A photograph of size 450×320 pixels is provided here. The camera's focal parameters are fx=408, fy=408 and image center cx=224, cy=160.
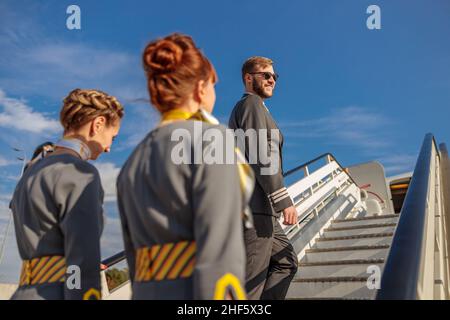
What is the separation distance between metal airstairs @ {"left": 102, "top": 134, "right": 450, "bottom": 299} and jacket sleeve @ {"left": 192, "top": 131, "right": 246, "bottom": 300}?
21.3 inches

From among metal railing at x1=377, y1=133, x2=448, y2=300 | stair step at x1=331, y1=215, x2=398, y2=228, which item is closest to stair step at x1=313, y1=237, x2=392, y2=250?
stair step at x1=331, y1=215, x2=398, y2=228

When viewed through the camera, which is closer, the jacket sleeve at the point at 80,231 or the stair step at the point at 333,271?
the jacket sleeve at the point at 80,231

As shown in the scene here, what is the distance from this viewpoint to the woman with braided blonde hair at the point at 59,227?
4.83ft

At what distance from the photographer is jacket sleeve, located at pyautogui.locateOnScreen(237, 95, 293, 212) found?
2381mm

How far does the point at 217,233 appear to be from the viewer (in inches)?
40.6

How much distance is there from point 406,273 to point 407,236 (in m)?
0.35

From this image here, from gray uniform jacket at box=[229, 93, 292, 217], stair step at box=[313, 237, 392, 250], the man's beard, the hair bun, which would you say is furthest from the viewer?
stair step at box=[313, 237, 392, 250]

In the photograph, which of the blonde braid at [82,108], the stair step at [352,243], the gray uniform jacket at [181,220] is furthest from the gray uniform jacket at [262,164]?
the stair step at [352,243]

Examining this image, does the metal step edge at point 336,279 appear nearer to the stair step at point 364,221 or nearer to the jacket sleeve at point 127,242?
the stair step at point 364,221

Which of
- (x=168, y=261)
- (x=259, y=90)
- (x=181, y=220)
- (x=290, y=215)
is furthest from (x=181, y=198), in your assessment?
(x=259, y=90)

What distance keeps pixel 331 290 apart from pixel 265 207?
1.58 m

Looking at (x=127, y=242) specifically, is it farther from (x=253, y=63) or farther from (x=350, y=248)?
(x=350, y=248)

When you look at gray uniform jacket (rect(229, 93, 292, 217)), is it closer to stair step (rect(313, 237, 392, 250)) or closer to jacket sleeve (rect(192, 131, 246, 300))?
jacket sleeve (rect(192, 131, 246, 300))

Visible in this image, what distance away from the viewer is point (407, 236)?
64.3 inches
